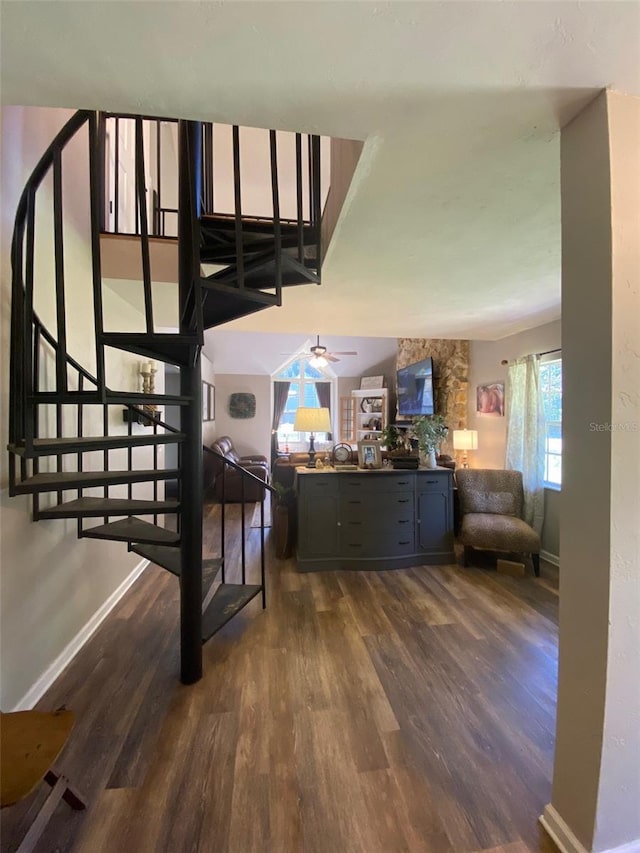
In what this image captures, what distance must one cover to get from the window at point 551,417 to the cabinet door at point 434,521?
1.08 meters

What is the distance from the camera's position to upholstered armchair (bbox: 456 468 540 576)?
9.70ft

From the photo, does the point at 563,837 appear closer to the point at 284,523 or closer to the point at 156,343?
the point at 156,343

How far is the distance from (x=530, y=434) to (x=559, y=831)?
2857mm

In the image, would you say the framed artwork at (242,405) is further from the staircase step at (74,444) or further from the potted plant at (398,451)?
the staircase step at (74,444)

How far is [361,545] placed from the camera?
3.04 meters

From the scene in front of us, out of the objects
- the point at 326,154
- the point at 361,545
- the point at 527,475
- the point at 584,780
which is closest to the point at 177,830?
the point at 584,780

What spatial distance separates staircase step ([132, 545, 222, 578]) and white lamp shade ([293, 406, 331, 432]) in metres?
1.49

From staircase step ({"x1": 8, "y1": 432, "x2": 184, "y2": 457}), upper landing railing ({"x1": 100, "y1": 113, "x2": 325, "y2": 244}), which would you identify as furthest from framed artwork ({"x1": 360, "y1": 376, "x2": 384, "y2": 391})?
staircase step ({"x1": 8, "y1": 432, "x2": 184, "y2": 457})

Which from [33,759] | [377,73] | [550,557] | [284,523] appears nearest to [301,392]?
[284,523]

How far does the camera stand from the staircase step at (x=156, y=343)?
4.19 feet

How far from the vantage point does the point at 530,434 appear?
3.29 meters

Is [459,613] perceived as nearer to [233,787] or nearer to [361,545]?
[361,545]

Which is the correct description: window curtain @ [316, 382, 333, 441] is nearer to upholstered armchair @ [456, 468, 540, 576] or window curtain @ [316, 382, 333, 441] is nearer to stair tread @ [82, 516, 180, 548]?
upholstered armchair @ [456, 468, 540, 576]

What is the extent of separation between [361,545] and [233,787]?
1962mm
